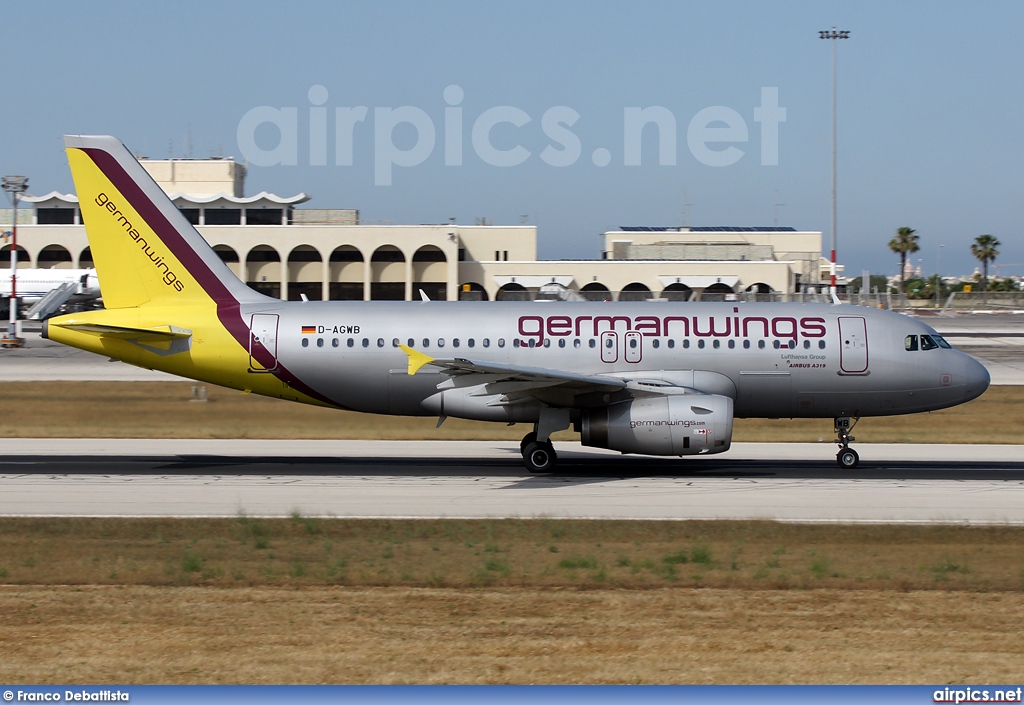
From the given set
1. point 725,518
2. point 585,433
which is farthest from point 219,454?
point 725,518

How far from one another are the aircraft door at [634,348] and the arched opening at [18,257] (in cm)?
7836

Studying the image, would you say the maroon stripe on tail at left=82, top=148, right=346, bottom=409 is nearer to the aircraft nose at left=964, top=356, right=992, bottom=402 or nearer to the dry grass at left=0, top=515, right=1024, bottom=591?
the dry grass at left=0, top=515, right=1024, bottom=591

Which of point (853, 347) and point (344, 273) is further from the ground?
point (344, 273)

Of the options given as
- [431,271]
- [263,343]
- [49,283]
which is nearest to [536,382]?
[263,343]

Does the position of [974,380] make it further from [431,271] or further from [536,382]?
[431,271]

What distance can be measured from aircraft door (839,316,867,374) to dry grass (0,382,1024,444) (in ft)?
21.8

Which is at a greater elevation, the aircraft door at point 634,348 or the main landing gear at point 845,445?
the aircraft door at point 634,348

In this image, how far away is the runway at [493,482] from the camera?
19266 millimetres

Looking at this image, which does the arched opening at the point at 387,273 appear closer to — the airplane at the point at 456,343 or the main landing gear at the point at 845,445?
the airplane at the point at 456,343

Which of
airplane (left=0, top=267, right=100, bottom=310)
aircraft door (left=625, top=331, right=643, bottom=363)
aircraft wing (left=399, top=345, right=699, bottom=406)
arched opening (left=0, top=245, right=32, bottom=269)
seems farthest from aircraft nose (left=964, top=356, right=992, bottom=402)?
arched opening (left=0, top=245, right=32, bottom=269)

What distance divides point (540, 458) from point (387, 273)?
66.7m

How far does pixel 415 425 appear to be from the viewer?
3309 cm

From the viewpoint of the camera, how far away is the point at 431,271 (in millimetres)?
88500

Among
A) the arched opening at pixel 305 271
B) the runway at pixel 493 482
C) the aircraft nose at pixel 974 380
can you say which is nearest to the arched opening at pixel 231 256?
the arched opening at pixel 305 271
